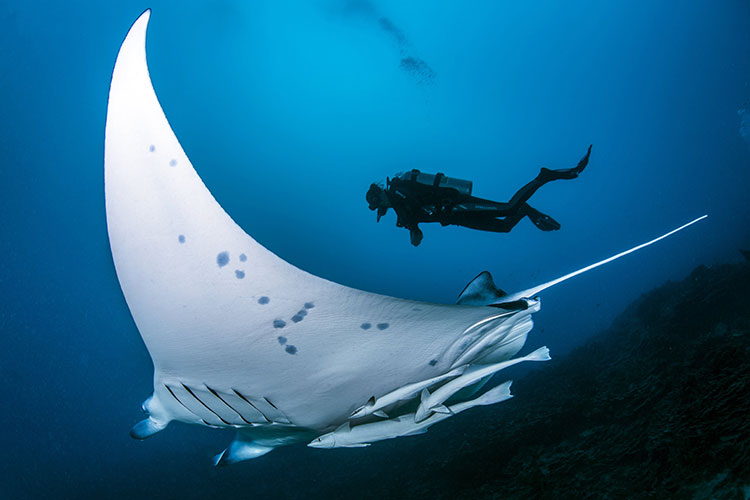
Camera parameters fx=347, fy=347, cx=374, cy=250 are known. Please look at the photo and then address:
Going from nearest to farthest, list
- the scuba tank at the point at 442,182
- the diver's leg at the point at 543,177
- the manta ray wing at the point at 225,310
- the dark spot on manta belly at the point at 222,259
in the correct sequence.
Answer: the manta ray wing at the point at 225,310 < the dark spot on manta belly at the point at 222,259 < the scuba tank at the point at 442,182 < the diver's leg at the point at 543,177

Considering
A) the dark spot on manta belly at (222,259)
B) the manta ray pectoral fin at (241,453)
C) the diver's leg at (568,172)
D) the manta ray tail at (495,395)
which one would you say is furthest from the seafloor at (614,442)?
the dark spot on manta belly at (222,259)

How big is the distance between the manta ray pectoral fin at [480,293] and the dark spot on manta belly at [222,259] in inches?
41.4

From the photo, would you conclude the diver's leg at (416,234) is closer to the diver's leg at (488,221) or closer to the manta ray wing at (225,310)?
the diver's leg at (488,221)

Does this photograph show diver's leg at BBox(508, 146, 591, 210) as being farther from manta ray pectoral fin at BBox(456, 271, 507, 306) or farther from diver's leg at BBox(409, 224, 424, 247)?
manta ray pectoral fin at BBox(456, 271, 507, 306)

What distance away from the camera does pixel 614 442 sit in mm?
2572

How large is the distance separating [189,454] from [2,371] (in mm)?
11498

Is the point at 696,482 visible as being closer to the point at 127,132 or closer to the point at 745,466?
the point at 745,466

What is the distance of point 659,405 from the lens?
Answer: 2.70m

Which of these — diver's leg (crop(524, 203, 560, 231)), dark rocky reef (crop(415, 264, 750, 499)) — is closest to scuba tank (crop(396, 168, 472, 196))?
diver's leg (crop(524, 203, 560, 231))

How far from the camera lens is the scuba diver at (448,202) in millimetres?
3623

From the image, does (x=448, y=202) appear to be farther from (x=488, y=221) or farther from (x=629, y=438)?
(x=629, y=438)

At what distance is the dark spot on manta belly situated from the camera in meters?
1.32

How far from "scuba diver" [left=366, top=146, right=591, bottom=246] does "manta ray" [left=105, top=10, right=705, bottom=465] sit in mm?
1961

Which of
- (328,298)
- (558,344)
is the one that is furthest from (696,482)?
(558,344)
